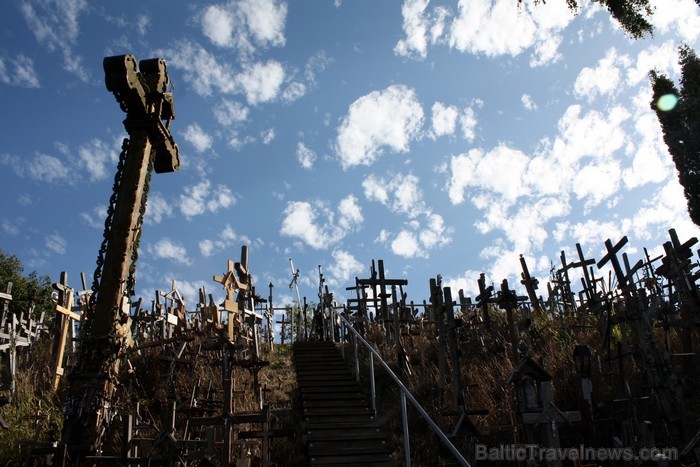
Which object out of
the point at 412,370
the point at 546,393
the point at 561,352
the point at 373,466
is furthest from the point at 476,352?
the point at 546,393

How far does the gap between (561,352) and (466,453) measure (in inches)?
187

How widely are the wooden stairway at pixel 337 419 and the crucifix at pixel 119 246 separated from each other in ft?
11.7

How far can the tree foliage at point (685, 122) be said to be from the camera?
2417 centimetres

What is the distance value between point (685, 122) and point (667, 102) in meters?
1.74

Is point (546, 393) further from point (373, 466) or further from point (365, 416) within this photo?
point (365, 416)

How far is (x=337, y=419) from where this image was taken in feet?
32.0

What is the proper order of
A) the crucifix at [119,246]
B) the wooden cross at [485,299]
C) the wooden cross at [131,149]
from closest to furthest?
the crucifix at [119,246]
the wooden cross at [131,149]
the wooden cross at [485,299]

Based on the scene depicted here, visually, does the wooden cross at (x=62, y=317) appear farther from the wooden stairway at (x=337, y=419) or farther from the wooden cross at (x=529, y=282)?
the wooden cross at (x=529, y=282)

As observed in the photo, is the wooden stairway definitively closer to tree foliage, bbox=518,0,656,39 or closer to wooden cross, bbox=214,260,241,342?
wooden cross, bbox=214,260,241,342

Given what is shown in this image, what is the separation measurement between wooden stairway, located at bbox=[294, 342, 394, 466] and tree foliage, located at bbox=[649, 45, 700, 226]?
20.5 meters

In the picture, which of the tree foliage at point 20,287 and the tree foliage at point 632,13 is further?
the tree foliage at point 20,287

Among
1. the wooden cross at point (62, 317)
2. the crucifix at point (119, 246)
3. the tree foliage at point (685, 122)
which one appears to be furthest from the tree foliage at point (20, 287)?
the tree foliage at point (685, 122)

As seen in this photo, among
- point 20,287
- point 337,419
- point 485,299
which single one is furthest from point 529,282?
point 20,287

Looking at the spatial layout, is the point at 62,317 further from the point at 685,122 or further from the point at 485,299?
the point at 685,122
